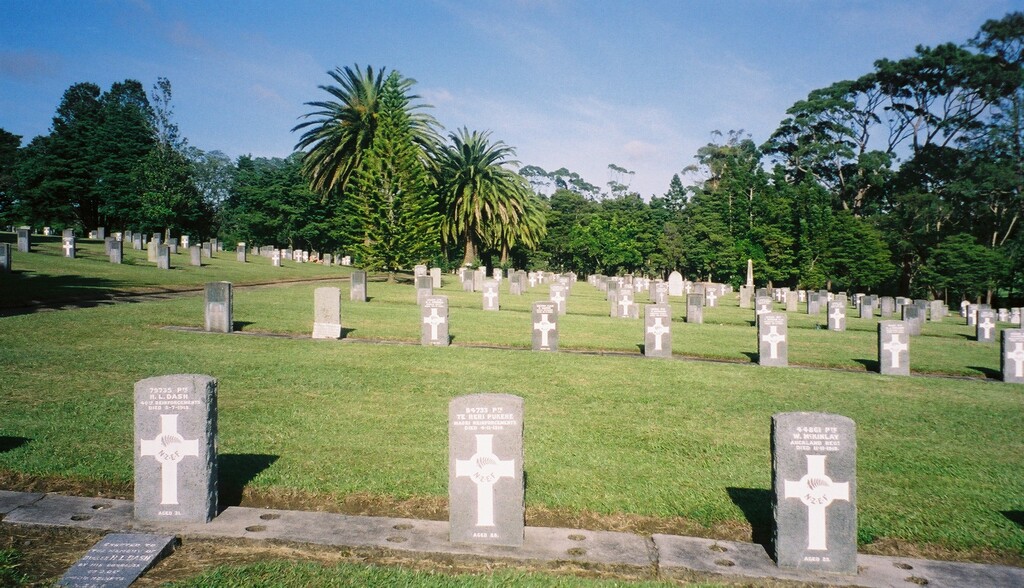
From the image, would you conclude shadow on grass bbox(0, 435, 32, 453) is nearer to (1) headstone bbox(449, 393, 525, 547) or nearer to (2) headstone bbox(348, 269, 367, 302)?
(1) headstone bbox(449, 393, 525, 547)

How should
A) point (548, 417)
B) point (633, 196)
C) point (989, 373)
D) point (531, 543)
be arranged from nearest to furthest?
point (531, 543)
point (548, 417)
point (989, 373)
point (633, 196)

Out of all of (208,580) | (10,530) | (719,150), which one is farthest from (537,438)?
(719,150)

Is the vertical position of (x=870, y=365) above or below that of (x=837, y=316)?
below

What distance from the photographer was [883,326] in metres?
14.1

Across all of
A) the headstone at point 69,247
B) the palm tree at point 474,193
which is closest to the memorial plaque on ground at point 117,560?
the headstone at point 69,247

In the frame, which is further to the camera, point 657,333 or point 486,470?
point 657,333

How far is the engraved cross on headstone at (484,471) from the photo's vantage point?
4.93m

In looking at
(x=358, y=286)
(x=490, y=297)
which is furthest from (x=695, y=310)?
(x=358, y=286)

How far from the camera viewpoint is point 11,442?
21.5 feet

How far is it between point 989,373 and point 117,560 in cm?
1737

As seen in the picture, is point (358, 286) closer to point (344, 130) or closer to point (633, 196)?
point (344, 130)

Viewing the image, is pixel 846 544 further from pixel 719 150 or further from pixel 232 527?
pixel 719 150

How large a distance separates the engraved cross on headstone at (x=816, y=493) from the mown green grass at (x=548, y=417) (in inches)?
33.3

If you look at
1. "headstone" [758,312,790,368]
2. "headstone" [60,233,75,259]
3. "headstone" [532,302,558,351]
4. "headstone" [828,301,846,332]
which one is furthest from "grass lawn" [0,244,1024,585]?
"headstone" [60,233,75,259]
